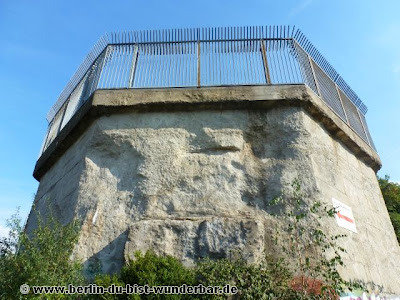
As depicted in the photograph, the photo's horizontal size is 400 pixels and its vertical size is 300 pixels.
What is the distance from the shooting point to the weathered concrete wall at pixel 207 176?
13.5ft

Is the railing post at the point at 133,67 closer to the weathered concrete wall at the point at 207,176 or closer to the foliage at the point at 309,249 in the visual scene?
the weathered concrete wall at the point at 207,176

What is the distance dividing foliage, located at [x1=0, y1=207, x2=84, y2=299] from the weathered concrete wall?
1.27ft

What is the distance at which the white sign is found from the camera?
4.54 metres

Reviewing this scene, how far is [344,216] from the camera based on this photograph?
4.68 metres

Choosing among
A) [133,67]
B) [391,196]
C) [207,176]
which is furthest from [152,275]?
[391,196]

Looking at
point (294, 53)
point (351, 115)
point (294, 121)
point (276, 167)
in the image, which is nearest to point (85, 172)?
point (276, 167)

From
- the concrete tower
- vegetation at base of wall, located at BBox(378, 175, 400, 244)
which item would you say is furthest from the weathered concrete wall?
vegetation at base of wall, located at BBox(378, 175, 400, 244)

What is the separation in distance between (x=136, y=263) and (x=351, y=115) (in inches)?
218

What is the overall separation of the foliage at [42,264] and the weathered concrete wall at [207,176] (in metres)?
0.39

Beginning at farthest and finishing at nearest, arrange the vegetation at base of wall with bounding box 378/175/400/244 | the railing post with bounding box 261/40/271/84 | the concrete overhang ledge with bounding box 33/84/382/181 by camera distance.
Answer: the vegetation at base of wall with bounding box 378/175/400/244 < the railing post with bounding box 261/40/271/84 < the concrete overhang ledge with bounding box 33/84/382/181

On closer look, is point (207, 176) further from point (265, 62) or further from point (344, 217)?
point (265, 62)

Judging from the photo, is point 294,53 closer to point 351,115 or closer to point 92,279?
point 351,115

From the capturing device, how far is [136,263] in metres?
3.48

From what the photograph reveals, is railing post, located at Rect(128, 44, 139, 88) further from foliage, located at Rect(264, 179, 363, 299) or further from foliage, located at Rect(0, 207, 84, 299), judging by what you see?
foliage, located at Rect(264, 179, 363, 299)
